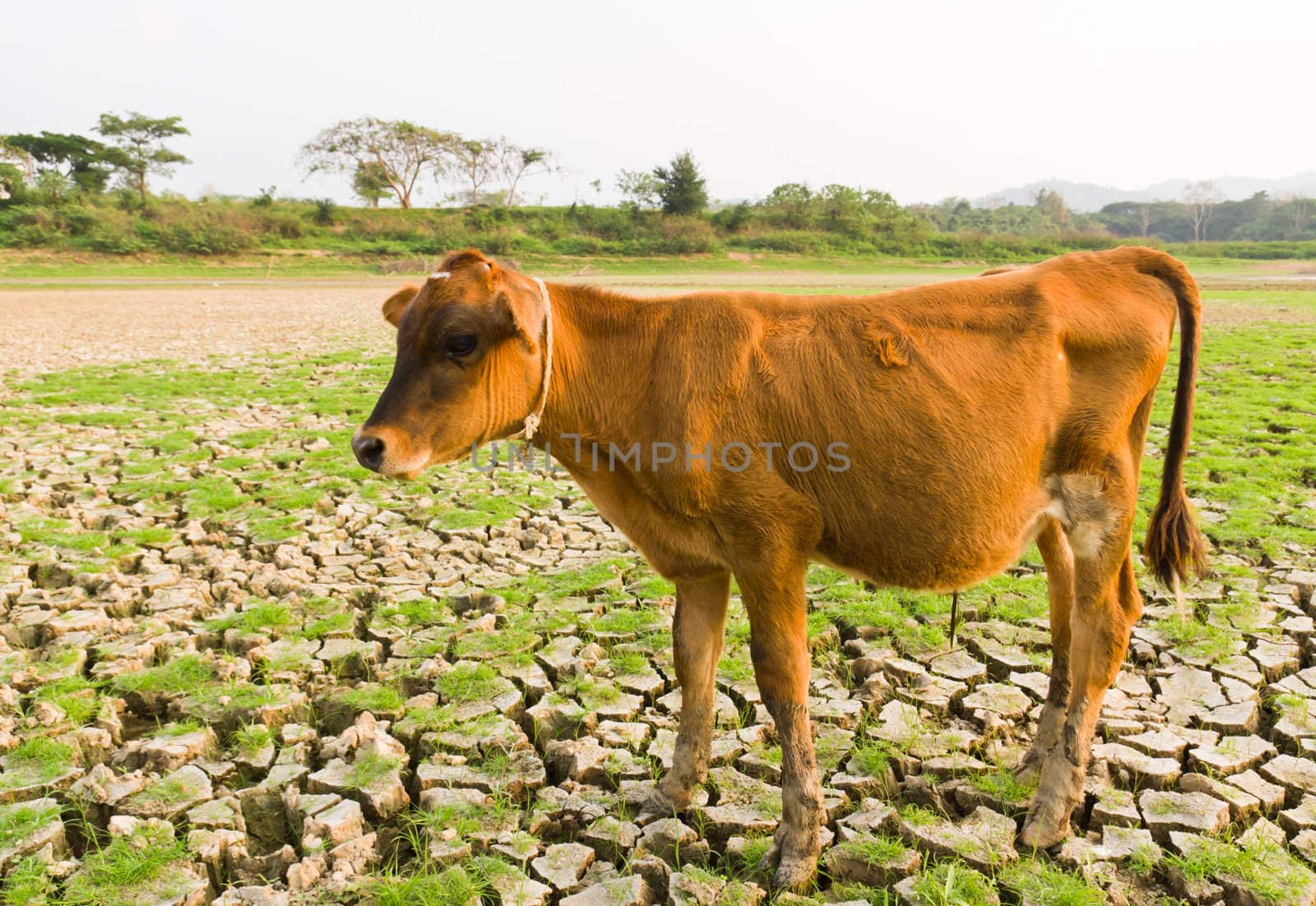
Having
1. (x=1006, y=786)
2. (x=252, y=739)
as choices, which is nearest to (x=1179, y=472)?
(x=1006, y=786)

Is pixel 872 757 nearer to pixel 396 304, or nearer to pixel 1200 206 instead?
pixel 396 304

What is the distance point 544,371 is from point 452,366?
368mm

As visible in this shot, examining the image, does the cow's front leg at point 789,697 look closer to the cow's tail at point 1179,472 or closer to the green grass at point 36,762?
the cow's tail at point 1179,472

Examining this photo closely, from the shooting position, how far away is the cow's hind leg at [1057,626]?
12.8ft

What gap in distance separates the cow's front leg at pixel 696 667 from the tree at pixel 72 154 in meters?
74.0

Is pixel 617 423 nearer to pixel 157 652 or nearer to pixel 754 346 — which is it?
pixel 754 346

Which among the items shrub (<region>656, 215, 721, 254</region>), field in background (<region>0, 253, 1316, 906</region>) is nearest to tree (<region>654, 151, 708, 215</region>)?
shrub (<region>656, 215, 721, 254</region>)

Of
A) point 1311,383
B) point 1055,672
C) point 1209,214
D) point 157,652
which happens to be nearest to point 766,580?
point 1055,672

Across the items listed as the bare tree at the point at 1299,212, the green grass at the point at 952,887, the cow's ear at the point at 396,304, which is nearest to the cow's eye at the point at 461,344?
the cow's ear at the point at 396,304

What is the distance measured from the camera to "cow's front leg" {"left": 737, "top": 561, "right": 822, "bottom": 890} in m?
3.24

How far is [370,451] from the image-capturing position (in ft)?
9.91

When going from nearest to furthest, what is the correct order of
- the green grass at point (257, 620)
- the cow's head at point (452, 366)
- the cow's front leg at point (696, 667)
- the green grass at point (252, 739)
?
the cow's head at point (452, 366)
the cow's front leg at point (696, 667)
the green grass at point (252, 739)
the green grass at point (257, 620)

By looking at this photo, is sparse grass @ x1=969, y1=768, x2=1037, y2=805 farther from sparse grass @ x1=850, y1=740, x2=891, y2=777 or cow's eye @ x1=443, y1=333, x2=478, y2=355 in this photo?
cow's eye @ x1=443, y1=333, x2=478, y2=355

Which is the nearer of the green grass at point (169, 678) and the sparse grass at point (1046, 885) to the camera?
the sparse grass at point (1046, 885)
